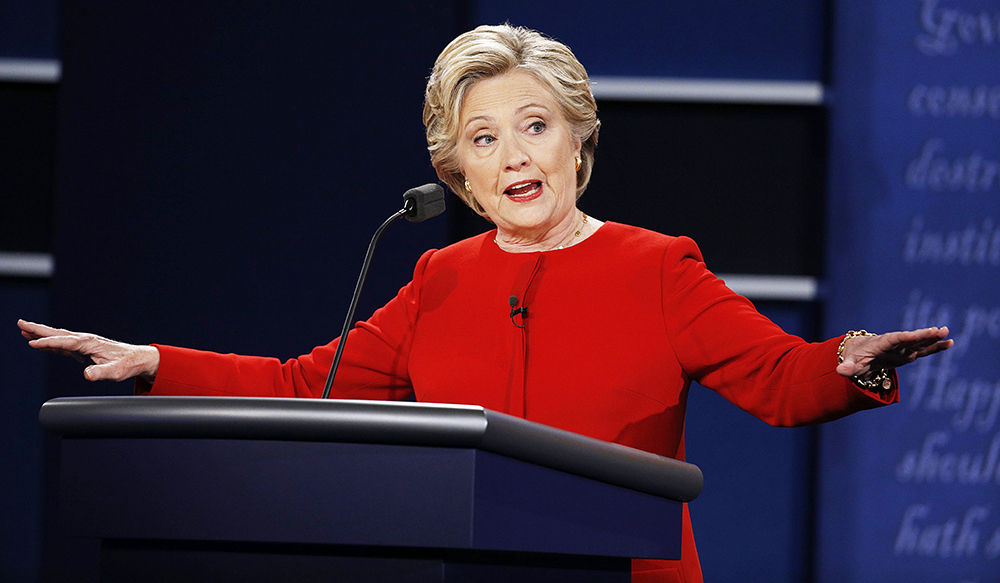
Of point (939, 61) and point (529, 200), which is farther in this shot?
point (939, 61)

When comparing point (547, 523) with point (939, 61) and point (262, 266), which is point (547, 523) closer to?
point (262, 266)

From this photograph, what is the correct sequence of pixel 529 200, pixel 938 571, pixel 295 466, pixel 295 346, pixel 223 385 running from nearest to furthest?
pixel 295 466, pixel 223 385, pixel 529 200, pixel 295 346, pixel 938 571

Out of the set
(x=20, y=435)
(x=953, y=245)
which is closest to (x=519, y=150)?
(x=953, y=245)

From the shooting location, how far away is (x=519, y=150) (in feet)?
5.06

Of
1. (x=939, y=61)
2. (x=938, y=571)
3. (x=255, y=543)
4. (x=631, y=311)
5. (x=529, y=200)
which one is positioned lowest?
(x=938, y=571)

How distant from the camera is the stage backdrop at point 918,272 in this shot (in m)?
2.96

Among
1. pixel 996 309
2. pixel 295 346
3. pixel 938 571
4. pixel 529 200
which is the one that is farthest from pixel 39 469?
pixel 996 309

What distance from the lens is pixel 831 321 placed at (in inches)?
119

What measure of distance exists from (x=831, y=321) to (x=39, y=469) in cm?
269

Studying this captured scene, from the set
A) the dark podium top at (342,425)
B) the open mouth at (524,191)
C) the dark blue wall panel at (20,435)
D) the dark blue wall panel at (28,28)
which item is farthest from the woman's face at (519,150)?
the dark blue wall panel at (28,28)

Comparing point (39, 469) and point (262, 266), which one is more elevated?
point (262, 266)

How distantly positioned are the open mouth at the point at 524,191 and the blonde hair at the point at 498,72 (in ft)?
0.41

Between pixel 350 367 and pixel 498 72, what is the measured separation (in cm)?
58

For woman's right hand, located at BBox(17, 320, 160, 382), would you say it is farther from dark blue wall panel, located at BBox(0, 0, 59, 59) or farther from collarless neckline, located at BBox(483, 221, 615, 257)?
dark blue wall panel, located at BBox(0, 0, 59, 59)
